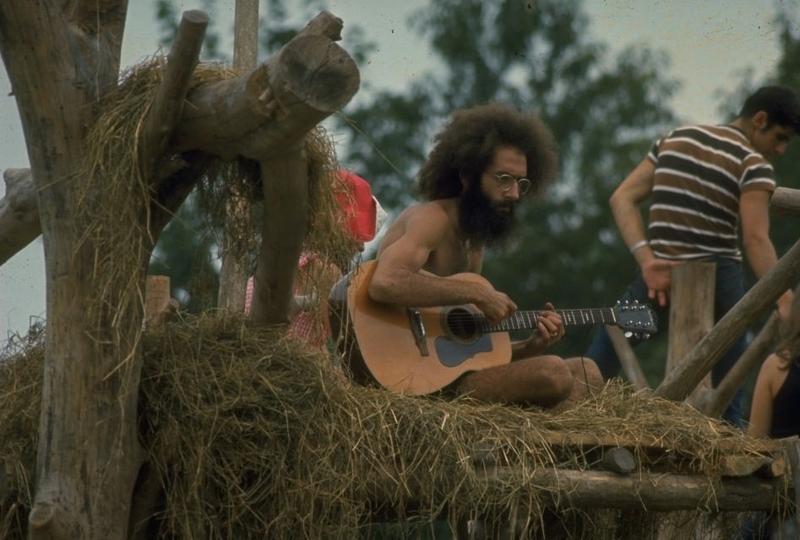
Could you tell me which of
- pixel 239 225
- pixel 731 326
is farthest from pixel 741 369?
pixel 239 225

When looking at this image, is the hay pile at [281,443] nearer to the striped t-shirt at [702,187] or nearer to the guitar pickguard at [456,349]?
the guitar pickguard at [456,349]

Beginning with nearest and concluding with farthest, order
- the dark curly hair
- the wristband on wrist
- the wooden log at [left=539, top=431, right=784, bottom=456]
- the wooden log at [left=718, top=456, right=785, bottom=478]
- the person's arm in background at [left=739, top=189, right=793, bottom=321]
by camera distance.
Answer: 1. the wooden log at [left=539, top=431, right=784, bottom=456]
2. the wooden log at [left=718, top=456, right=785, bottom=478]
3. the dark curly hair
4. the person's arm in background at [left=739, top=189, right=793, bottom=321]
5. the wristband on wrist

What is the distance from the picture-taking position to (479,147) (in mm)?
8633

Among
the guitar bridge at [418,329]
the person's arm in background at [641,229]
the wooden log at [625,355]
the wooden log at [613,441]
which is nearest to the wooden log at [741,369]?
the wooden log at [625,355]

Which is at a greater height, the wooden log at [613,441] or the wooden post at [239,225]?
the wooden post at [239,225]

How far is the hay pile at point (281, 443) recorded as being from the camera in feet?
21.5

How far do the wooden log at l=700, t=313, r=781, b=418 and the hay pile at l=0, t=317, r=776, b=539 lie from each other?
195 centimetres

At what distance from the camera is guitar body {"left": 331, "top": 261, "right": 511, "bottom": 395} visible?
7.70 meters

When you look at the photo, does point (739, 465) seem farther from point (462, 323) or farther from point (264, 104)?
point (264, 104)

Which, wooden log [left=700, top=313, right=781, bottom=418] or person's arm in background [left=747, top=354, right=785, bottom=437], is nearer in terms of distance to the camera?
person's arm in background [left=747, top=354, right=785, bottom=437]

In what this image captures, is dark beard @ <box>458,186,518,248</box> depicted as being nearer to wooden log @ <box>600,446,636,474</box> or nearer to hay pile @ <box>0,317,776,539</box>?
hay pile @ <box>0,317,776,539</box>

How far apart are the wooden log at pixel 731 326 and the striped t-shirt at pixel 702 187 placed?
29.7 inches

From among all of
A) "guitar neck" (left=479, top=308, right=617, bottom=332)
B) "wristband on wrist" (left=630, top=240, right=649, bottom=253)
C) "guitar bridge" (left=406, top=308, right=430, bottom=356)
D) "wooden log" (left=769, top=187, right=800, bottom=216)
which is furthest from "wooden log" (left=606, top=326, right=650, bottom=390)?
"guitar bridge" (left=406, top=308, right=430, bottom=356)

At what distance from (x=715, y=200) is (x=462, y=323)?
1801 millimetres
